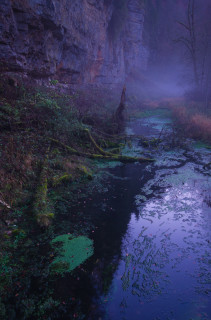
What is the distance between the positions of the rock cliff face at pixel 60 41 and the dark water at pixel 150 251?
712cm

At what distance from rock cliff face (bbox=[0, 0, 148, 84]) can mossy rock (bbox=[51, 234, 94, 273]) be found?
755cm

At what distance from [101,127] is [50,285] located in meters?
9.39

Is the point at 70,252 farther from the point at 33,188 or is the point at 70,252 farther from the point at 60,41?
the point at 60,41

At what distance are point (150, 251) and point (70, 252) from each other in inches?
66.2

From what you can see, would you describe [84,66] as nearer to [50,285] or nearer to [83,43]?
[83,43]

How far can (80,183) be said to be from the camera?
24.1ft

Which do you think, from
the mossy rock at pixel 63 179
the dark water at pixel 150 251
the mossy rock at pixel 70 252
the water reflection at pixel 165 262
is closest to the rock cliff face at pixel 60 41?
the mossy rock at pixel 63 179

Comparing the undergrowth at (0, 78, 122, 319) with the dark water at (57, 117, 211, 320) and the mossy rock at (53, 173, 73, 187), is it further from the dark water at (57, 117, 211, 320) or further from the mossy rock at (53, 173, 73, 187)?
the dark water at (57, 117, 211, 320)

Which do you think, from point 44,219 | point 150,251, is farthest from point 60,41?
point 150,251

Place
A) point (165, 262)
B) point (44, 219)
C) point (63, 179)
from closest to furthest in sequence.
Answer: point (165, 262)
point (44, 219)
point (63, 179)

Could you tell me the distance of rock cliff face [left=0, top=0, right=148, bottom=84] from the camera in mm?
9297

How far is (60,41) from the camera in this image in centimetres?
1342

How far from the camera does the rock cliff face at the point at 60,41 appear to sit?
930 centimetres

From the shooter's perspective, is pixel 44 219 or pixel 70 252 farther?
pixel 44 219
